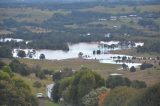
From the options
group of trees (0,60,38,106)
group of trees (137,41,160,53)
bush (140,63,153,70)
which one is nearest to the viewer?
group of trees (0,60,38,106)

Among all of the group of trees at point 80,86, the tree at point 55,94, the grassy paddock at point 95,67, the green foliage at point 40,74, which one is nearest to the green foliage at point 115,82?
the group of trees at point 80,86

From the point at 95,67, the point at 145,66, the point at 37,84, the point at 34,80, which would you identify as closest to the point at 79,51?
the point at 95,67

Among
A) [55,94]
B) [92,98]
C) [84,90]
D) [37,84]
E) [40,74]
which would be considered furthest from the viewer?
[40,74]

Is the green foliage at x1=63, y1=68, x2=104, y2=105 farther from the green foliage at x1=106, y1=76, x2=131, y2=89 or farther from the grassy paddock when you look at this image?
the grassy paddock

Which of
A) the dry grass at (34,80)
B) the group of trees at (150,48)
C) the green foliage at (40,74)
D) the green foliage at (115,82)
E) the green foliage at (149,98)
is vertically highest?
the group of trees at (150,48)

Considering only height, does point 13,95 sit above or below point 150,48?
below

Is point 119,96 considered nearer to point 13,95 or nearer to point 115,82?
point 13,95

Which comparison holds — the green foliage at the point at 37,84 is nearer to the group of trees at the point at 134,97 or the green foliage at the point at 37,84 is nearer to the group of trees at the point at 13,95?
the group of trees at the point at 13,95

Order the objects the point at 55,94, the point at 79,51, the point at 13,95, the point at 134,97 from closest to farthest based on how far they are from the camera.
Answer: the point at 134,97, the point at 13,95, the point at 55,94, the point at 79,51

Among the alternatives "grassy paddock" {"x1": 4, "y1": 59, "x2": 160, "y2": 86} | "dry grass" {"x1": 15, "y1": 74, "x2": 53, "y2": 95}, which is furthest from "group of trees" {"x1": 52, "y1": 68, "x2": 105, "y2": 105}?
"grassy paddock" {"x1": 4, "y1": 59, "x2": 160, "y2": 86}

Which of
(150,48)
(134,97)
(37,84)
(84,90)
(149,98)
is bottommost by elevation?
(37,84)

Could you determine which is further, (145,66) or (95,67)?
(95,67)
